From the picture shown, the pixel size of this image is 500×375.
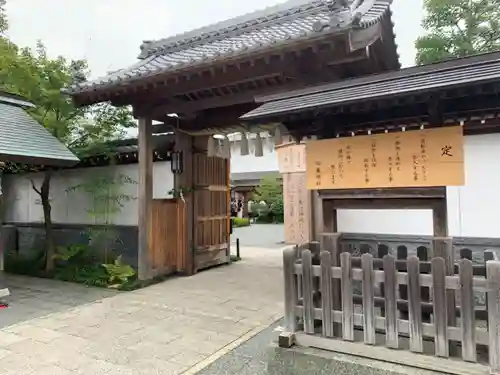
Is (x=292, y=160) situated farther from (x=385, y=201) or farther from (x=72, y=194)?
(x=385, y=201)

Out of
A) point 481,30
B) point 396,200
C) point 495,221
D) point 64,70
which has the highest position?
point 481,30

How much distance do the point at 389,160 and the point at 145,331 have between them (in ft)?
12.0

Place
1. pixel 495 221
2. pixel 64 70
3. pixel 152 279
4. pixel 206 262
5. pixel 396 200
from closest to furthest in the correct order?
pixel 396 200, pixel 495 221, pixel 152 279, pixel 64 70, pixel 206 262

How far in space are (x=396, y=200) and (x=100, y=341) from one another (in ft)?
12.6

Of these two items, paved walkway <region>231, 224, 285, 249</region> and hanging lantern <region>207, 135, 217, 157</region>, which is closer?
hanging lantern <region>207, 135, 217, 157</region>

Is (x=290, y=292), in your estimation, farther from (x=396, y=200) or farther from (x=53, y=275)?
(x=53, y=275)

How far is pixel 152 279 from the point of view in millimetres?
7500

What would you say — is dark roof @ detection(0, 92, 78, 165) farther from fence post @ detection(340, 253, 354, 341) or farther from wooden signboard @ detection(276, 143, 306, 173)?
wooden signboard @ detection(276, 143, 306, 173)

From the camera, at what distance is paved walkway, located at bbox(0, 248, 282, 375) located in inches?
144

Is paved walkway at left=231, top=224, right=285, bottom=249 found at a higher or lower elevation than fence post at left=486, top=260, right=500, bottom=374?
lower

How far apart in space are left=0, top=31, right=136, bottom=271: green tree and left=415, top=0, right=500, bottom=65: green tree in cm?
1007

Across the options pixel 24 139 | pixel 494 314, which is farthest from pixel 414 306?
pixel 24 139

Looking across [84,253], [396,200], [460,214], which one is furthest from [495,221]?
[84,253]

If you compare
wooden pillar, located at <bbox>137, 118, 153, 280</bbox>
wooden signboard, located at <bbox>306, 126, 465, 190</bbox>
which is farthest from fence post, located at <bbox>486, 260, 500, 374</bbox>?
wooden pillar, located at <bbox>137, 118, 153, 280</bbox>
